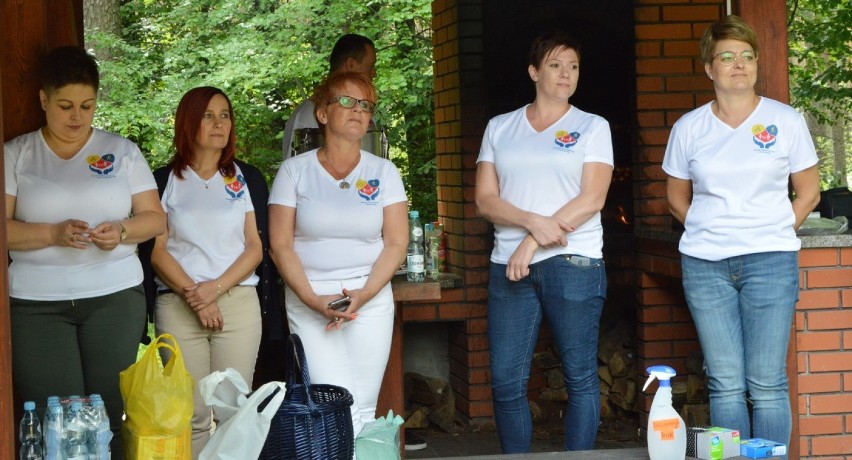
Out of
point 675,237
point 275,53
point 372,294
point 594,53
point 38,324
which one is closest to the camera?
point 38,324

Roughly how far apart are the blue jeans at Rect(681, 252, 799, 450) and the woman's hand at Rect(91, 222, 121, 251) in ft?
6.54

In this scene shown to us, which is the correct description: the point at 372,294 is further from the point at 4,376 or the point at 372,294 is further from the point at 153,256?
the point at 4,376

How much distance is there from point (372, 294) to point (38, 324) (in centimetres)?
114

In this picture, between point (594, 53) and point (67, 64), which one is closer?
point (67, 64)

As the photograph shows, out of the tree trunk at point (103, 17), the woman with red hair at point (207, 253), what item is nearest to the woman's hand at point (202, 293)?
the woman with red hair at point (207, 253)

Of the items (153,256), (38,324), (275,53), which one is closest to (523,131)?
(153,256)

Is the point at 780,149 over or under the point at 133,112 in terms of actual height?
under

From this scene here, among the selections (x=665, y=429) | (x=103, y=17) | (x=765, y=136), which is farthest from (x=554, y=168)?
(x=103, y=17)

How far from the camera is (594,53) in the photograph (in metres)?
7.15

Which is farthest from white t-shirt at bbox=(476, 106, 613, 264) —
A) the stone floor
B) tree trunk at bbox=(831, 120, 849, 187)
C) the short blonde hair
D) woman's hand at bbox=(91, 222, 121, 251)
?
tree trunk at bbox=(831, 120, 849, 187)

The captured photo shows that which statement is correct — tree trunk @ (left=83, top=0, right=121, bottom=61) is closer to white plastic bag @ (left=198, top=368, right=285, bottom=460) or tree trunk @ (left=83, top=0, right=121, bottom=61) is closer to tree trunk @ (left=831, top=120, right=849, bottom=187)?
tree trunk @ (left=831, top=120, right=849, bottom=187)

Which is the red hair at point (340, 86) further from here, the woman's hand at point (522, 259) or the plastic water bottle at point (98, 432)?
the plastic water bottle at point (98, 432)

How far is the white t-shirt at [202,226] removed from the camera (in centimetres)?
431

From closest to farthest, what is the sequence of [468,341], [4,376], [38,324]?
[4,376], [38,324], [468,341]
